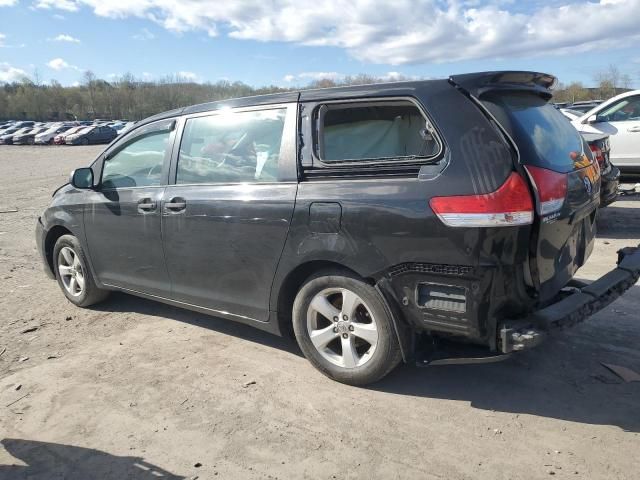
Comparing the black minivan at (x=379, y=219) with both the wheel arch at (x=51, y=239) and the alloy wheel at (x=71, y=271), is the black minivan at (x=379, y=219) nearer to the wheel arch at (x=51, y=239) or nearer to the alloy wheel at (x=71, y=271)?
the alloy wheel at (x=71, y=271)

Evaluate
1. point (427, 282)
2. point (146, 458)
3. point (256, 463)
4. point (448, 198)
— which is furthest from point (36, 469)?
point (448, 198)

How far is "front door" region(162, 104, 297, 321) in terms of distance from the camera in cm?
367

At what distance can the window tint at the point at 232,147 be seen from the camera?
3797 millimetres

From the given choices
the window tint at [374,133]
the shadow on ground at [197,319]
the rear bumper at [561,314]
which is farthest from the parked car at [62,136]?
the rear bumper at [561,314]

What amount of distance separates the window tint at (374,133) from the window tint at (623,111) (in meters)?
7.47

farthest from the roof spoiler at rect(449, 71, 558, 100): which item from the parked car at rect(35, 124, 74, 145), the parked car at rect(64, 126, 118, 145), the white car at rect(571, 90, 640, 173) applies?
the parked car at rect(35, 124, 74, 145)

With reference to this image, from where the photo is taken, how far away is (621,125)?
30.8 feet

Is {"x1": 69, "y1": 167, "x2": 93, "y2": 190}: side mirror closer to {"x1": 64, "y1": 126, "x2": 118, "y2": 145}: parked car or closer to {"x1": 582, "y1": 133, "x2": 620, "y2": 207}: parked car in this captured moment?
{"x1": 582, "y1": 133, "x2": 620, "y2": 207}: parked car

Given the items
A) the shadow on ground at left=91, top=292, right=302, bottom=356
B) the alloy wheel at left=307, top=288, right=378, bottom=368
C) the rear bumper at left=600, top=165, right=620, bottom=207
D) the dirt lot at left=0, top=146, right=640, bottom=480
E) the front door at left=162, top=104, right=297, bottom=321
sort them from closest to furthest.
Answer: the dirt lot at left=0, top=146, right=640, bottom=480
the alloy wheel at left=307, top=288, right=378, bottom=368
the front door at left=162, top=104, right=297, bottom=321
the shadow on ground at left=91, top=292, right=302, bottom=356
the rear bumper at left=600, top=165, right=620, bottom=207

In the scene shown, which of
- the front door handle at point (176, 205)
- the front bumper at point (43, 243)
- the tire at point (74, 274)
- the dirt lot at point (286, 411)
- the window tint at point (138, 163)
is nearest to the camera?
the dirt lot at point (286, 411)

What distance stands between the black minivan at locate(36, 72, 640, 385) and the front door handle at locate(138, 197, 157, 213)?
0.02 meters

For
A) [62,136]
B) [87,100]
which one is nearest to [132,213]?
[62,136]

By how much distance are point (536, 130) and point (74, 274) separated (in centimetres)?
444

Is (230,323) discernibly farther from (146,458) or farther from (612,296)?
(612,296)
